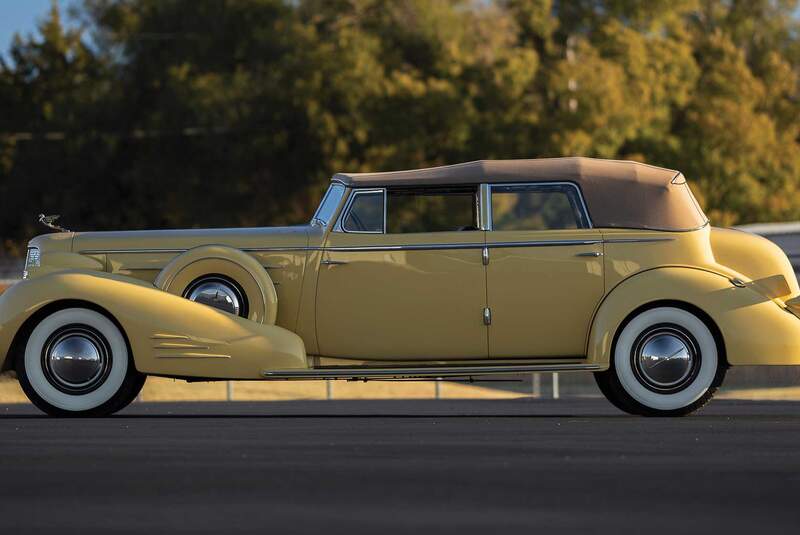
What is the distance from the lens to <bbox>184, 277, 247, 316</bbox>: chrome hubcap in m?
11.7

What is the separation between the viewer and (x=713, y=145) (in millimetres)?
51125

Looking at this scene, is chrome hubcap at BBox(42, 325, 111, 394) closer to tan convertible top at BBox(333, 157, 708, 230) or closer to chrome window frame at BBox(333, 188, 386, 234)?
chrome window frame at BBox(333, 188, 386, 234)

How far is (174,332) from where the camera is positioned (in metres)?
11.5

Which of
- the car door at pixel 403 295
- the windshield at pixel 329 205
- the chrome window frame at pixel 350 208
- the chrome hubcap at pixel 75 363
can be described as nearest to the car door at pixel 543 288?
the car door at pixel 403 295

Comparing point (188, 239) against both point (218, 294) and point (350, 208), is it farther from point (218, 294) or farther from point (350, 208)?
point (350, 208)

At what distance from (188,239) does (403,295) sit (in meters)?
1.69

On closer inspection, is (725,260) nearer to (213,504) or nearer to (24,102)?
(213,504)

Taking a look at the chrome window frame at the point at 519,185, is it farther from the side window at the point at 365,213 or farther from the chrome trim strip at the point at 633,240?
the side window at the point at 365,213

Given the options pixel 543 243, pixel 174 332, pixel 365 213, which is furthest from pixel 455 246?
pixel 174 332

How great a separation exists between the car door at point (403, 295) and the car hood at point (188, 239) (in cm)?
33

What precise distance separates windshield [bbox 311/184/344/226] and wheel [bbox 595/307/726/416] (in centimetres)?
237

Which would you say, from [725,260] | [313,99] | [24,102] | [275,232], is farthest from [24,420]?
[24,102]

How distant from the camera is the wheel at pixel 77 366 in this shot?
37.4ft

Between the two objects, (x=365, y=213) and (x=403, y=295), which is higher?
(x=365, y=213)
